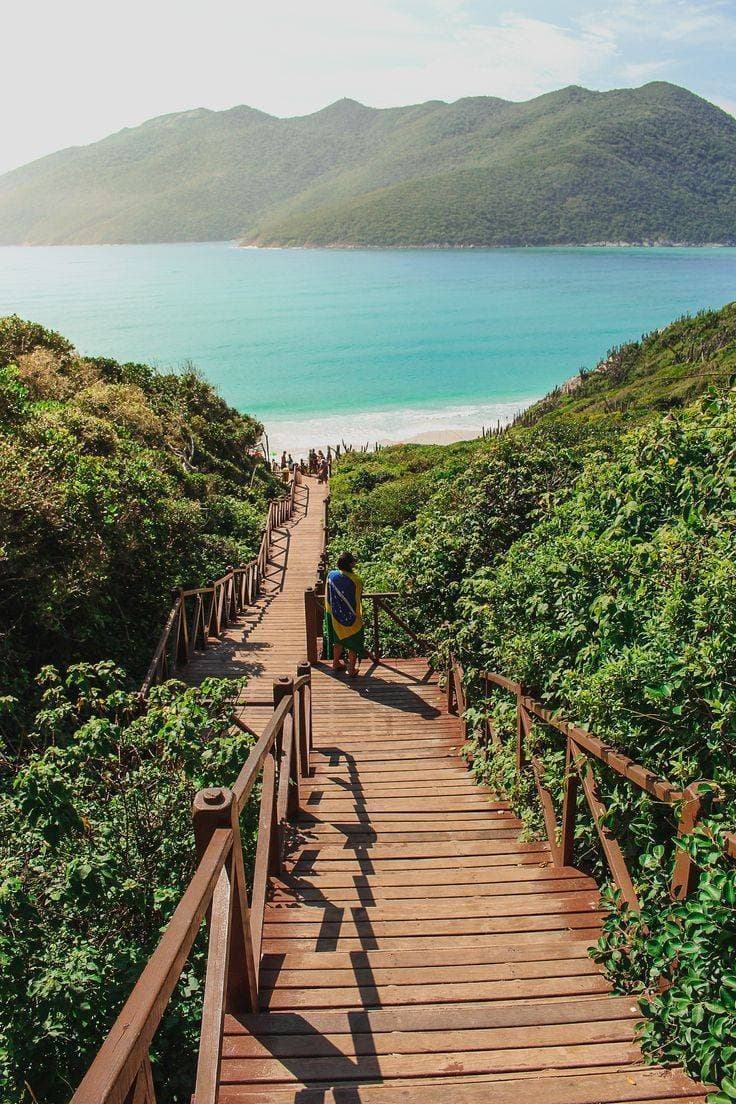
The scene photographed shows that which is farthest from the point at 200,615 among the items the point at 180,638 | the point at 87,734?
the point at 87,734

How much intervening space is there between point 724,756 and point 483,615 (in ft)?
10.3

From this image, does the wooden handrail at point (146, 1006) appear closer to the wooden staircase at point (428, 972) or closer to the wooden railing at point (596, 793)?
the wooden staircase at point (428, 972)

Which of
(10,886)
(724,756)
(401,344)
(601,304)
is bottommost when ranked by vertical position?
(10,886)

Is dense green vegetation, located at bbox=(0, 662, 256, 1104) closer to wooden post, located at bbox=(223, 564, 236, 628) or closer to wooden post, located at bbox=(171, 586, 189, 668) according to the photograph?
wooden post, located at bbox=(171, 586, 189, 668)

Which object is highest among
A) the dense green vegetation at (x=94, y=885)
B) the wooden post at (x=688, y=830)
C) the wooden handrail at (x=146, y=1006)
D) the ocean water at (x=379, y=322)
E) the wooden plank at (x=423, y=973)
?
the ocean water at (x=379, y=322)

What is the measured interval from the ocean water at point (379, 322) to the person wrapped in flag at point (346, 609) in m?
37.5

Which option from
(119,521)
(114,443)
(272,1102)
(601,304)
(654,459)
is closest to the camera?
(272,1102)

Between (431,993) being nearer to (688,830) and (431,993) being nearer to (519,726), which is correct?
(688,830)

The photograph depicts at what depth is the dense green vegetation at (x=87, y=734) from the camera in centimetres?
288

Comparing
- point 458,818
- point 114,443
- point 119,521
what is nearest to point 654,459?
point 458,818

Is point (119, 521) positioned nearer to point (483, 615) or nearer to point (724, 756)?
point (483, 615)

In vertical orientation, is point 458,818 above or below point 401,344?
below

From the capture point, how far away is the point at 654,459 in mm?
4984

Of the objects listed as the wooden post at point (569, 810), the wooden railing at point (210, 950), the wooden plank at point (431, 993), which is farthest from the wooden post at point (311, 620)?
the wooden plank at point (431, 993)
